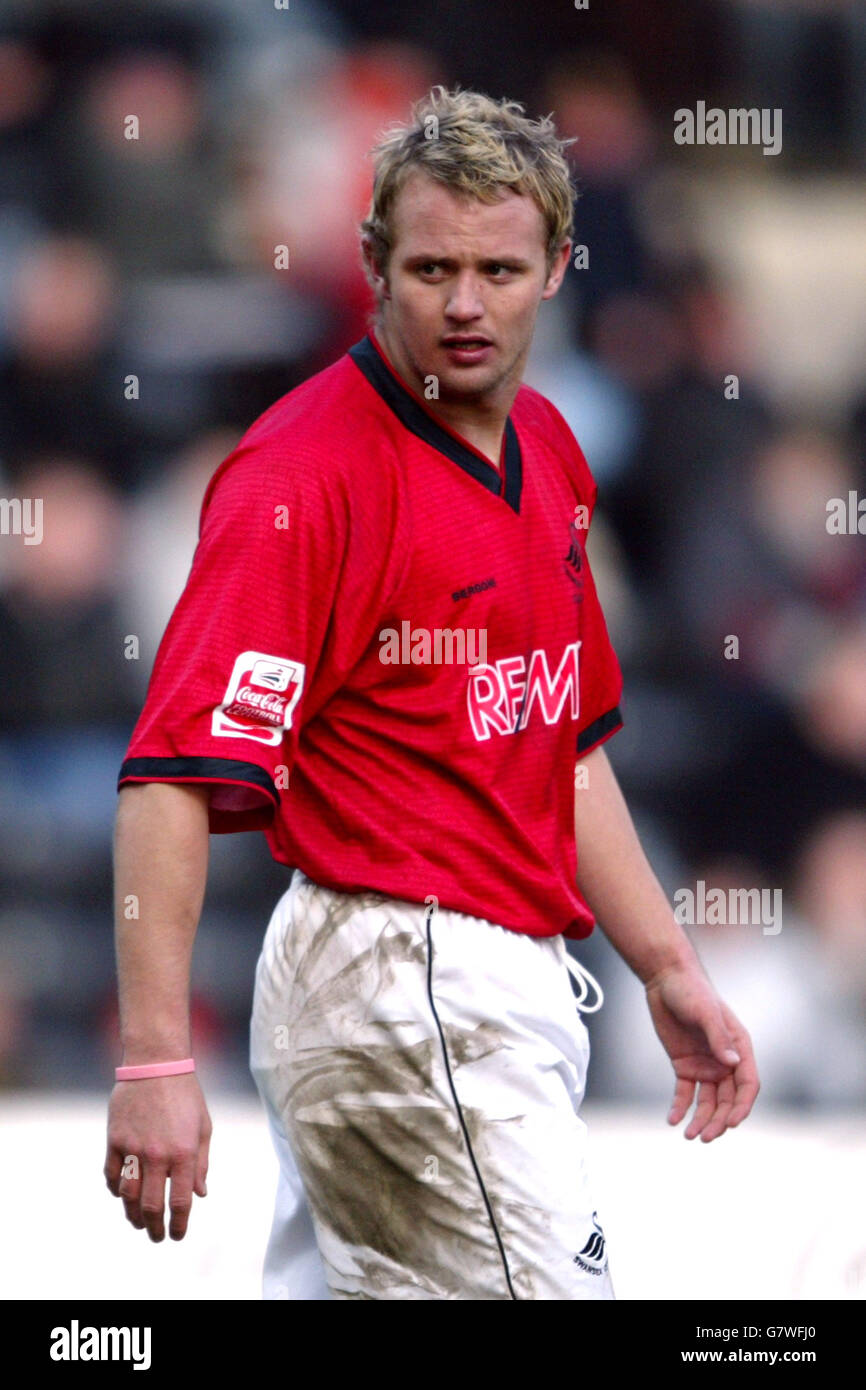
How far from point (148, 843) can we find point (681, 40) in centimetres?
353

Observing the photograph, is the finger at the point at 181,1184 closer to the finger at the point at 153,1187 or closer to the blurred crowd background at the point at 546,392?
the finger at the point at 153,1187

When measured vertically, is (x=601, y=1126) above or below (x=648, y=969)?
below

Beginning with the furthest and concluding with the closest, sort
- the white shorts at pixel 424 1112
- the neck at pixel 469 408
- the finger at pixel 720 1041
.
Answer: the finger at pixel 720 1041 → the neck at pixel 469 408 → the white shorts at pixel 424 1112

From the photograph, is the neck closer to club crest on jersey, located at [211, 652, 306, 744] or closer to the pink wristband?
club crest on jersey, located at [211, 652, 306, 744]

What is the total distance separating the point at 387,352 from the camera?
211 cm

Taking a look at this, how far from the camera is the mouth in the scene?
79.3 inches

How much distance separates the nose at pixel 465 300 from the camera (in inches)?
78.3

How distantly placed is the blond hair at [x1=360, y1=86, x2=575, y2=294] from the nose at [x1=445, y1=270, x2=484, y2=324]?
9cm

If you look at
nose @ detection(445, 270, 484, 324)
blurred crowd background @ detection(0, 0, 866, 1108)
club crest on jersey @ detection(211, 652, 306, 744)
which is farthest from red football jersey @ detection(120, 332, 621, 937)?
blurred crowd background @ detection(0, 0, 866, 1108)

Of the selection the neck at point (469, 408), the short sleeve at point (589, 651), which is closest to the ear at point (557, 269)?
the neck at point (469, 408)

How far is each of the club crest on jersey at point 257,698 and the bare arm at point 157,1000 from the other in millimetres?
77

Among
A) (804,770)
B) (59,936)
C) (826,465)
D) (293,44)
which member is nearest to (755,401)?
(826,465)

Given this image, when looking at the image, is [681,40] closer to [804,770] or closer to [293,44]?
[293,44]

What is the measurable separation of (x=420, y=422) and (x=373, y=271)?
21 cm
